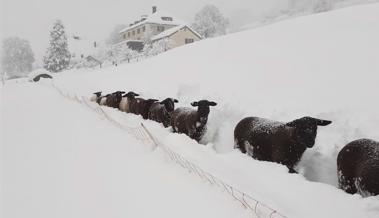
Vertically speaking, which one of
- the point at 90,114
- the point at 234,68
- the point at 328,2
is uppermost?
the point at 328,2

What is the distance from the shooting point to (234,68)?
19047mm

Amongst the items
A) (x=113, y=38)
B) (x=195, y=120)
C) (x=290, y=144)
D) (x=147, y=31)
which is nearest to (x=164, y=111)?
(x=195, y=120)

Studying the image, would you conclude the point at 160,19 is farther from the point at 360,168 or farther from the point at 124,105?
the point at 360,168

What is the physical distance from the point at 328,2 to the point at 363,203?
8249cm

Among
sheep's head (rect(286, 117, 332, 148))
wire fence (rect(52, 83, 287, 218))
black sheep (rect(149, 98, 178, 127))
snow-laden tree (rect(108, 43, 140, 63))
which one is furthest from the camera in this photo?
snow-laden tree (rect(108, 43, 140, 63))

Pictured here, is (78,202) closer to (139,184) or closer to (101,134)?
(139,184)

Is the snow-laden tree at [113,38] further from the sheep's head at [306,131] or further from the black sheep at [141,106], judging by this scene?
the sheep's head at [306,131]

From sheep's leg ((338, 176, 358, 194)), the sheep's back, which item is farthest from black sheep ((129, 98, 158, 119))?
sheep's leg ((338, 176, 358, 194))

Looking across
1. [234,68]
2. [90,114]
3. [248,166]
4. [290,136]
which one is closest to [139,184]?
[248,166]

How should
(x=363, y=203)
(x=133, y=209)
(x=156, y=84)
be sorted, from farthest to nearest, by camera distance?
(x=156, y=84) → (x=133, y=209) → (x=363, y=203)

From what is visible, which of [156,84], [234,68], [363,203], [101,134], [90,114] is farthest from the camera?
[156,84]

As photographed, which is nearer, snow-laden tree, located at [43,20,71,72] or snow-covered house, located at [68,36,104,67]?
snow-laden tree, located at [43,20,71,72]

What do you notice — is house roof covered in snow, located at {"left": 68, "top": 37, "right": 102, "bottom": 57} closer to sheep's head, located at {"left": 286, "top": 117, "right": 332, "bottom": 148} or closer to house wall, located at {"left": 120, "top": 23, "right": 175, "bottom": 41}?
house wall, located at {"left": 120, "top": 23, "right": 175, "bottom": 41}

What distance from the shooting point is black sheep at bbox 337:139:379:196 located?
628 centimetres
